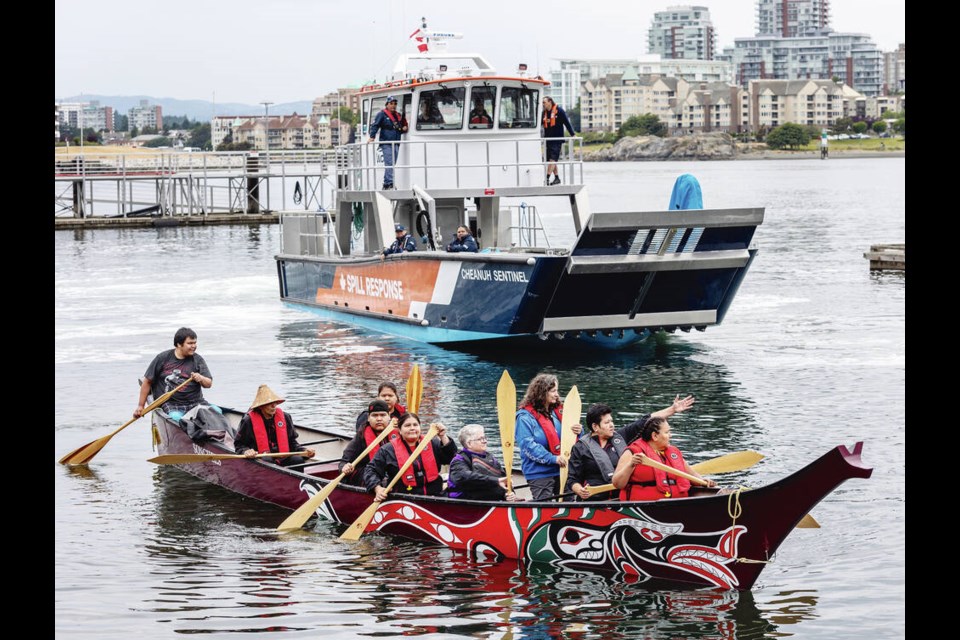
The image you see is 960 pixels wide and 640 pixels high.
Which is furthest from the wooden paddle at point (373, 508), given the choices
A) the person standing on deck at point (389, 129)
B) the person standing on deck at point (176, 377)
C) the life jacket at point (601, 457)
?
the person standing on deck at point (389, 129)

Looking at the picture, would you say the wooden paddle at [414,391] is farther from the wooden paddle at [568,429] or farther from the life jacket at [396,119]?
the life jacket at [396,119]

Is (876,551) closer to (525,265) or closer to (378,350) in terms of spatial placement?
(525,265)

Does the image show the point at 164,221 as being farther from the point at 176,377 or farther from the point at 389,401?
the point at 389,401

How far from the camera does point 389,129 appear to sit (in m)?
26.0

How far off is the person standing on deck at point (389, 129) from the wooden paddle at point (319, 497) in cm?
1291

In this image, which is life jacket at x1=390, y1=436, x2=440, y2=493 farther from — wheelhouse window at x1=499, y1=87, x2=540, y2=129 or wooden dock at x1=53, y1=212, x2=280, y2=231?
wooden dock at x1=53, y1=212, x2=280, y2=231

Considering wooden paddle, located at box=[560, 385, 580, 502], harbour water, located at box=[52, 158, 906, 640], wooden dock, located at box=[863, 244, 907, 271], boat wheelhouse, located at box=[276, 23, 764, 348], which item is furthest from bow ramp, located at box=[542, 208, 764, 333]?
wooden dock, located at box=[863, 244, 907, 271]

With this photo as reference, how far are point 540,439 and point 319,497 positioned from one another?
2.45 m

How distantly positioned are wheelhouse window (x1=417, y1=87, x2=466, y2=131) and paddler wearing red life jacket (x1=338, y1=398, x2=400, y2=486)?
13.0 m

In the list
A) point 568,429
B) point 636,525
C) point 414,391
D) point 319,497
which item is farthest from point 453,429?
point 636,525

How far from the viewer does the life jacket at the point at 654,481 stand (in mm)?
11633

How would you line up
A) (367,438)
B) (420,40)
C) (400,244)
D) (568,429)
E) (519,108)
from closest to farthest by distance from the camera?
(568,429) → (367,438) → (400,244) → (519,108) → (420,40)
